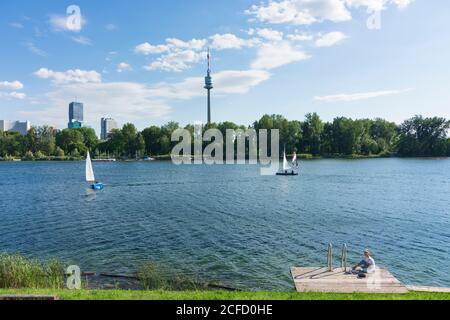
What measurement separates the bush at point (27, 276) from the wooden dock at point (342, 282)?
1196 centimetres

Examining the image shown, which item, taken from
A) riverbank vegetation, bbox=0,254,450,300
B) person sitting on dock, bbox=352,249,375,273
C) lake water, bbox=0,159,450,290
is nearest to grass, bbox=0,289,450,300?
riverbank vegetation, bbox=0,254,450,300

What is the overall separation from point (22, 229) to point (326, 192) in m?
45.0

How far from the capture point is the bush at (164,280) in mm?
20641

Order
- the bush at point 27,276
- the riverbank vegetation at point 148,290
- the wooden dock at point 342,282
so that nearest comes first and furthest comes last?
the riverbank vegetation at point 148,290 < the wooden dock at point 342,282 < the bush at point 27,276

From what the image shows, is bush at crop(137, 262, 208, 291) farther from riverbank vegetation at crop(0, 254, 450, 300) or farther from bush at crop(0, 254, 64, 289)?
bush at crop(0, 254, 64, 289)

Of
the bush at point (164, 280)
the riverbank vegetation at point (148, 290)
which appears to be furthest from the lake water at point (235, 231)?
the riverbank vegetation at point (148, 290)

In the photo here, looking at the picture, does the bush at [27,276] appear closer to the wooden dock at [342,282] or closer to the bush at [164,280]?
the bush at [164,280]

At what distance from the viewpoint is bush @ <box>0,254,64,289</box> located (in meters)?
19.6

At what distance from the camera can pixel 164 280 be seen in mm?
21828

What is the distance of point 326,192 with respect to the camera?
211 feet

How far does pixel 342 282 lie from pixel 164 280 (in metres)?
9.61

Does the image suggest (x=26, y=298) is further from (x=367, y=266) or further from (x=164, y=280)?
(x=367, y=266)

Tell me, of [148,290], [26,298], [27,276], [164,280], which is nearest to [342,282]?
[148,290]
